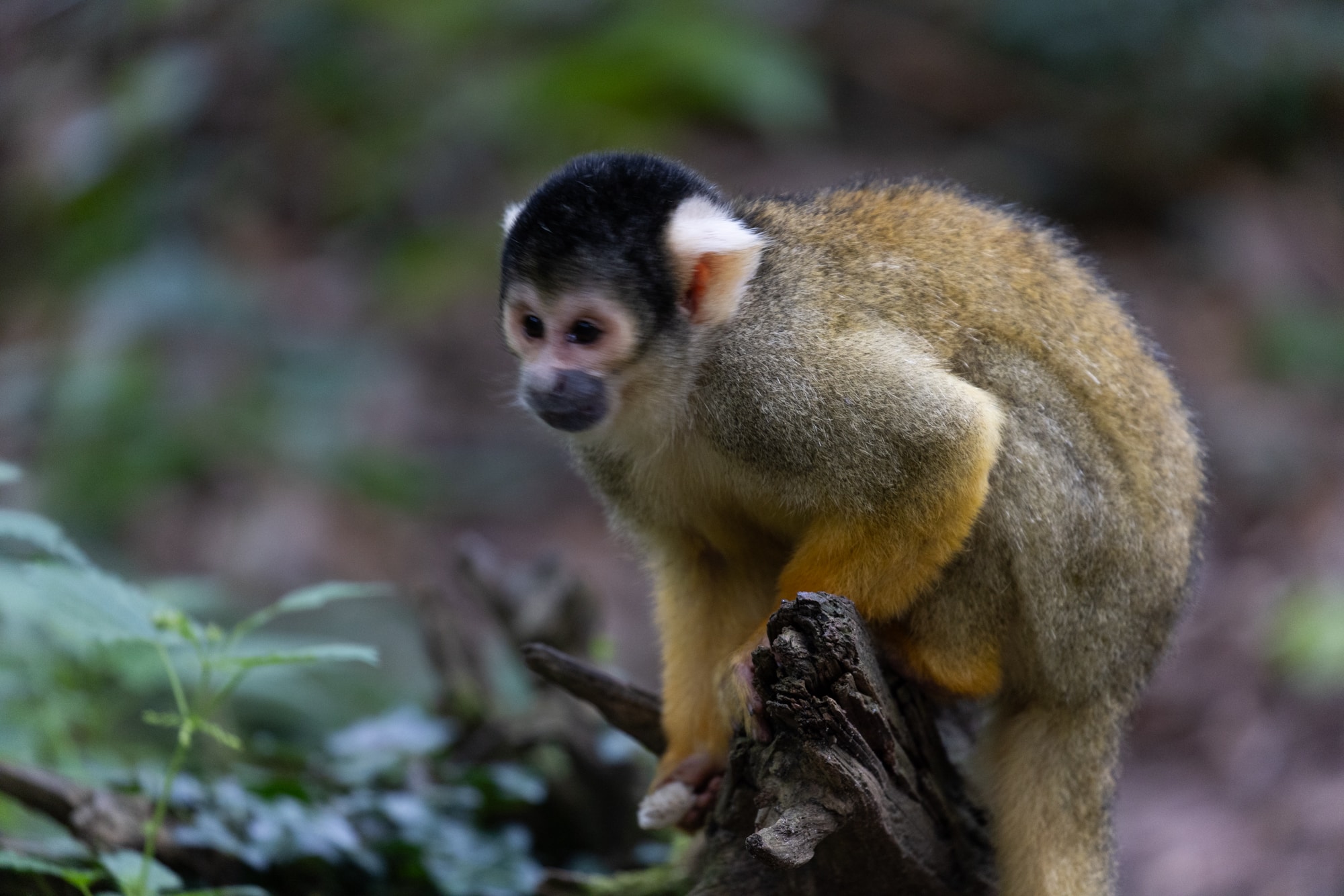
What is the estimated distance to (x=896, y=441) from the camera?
7.68 feet

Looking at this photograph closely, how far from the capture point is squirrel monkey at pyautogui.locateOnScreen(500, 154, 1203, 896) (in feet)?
7.81

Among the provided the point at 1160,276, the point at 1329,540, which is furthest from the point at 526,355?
the point at 1160,276

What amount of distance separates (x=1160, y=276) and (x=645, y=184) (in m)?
5.36

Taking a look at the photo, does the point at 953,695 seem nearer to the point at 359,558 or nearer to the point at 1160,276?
the point at 359,558

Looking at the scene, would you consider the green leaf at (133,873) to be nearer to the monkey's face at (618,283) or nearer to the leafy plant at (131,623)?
the leafy plant at (131,623)

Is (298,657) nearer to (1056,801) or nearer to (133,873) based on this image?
(133,873)

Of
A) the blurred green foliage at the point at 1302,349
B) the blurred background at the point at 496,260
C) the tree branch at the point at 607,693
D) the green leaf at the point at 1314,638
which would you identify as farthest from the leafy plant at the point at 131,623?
the blurred green foliage at the point at 1302,349

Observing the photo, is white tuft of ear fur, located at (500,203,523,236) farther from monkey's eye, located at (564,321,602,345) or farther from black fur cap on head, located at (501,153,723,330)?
monkey's eye, located at (564,321,602,345)

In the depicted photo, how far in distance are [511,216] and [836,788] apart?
1326mm

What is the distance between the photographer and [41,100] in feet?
20.5

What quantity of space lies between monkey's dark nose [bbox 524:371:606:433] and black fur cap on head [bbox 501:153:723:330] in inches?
6.9

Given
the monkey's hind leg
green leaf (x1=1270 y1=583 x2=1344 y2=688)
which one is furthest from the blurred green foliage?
the monkey's hind leg

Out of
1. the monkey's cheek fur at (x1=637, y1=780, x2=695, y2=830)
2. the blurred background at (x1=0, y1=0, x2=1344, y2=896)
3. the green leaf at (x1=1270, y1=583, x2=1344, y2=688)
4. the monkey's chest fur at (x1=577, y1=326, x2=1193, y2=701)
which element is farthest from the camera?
the blurred background at (x1=0, y1=0, x2=1344, y2=896)

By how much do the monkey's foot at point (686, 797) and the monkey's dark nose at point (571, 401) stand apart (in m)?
0.78
